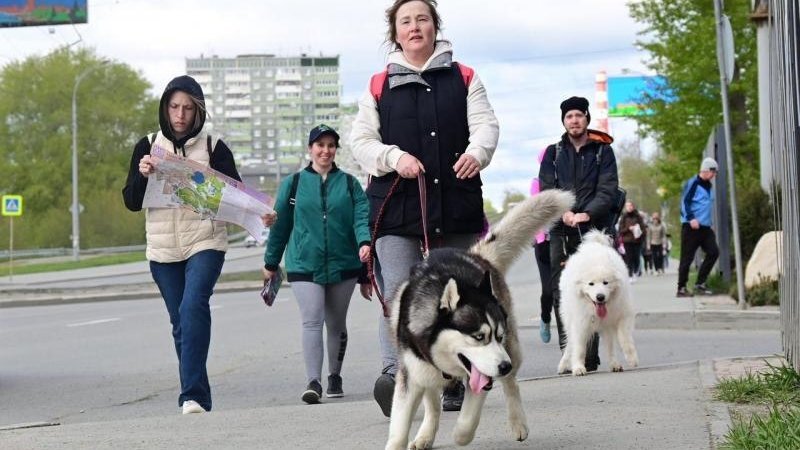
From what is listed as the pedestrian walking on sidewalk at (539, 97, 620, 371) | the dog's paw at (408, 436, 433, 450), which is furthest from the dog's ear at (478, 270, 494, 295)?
the pedestrian walking on sidewalk at (539, 97, 620, 371)

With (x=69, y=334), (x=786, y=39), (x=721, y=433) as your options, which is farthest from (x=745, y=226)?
(x=721, y=433)

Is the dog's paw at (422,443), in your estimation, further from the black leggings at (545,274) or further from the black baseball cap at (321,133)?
the black leggings at (545,274)

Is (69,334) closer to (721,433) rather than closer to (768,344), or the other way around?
(768,344)

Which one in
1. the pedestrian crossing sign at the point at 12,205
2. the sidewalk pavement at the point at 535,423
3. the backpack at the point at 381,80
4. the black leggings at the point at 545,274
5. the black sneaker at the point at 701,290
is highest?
the pedestrian crossing sign at the point at 12,205

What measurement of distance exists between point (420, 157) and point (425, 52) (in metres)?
0.60

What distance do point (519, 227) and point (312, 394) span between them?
3.15m

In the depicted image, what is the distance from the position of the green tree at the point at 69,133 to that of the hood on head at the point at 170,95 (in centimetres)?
7398

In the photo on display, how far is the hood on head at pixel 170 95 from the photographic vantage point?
8672 millimetres

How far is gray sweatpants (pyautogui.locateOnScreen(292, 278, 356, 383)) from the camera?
993 cm

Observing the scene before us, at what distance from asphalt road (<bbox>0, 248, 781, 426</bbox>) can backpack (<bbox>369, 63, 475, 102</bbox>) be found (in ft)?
10.9

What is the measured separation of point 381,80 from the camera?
23.7 ft

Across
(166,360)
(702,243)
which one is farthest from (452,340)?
(702,243)

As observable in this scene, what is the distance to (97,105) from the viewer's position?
88062mm

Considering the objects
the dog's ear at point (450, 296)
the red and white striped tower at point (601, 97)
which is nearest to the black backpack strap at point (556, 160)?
the dog's ear at point (450, 296)
